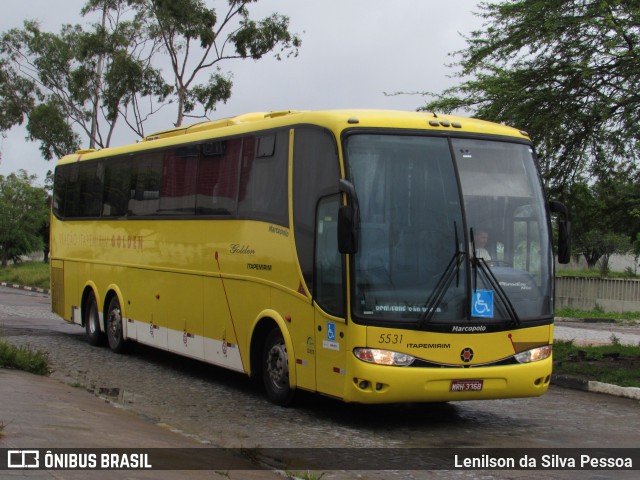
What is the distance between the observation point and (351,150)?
1012cm

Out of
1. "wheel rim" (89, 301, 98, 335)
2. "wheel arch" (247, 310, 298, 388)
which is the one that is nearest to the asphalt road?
"wheel arch" (247, 310, 298, 388)

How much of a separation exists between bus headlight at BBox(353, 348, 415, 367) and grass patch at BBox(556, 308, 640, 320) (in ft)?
78.8

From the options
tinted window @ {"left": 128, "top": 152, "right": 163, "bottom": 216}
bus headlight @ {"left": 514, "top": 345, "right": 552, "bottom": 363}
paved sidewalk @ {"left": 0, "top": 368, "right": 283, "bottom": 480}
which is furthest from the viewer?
tinted window @ {"left": 128, "top": 152, "right": 163, "bottom": 216}

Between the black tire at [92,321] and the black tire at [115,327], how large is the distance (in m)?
0.37

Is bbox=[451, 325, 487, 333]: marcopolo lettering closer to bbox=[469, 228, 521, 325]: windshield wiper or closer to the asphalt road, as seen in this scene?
bbox=[469, 228, 521, 325]: windshield wiper

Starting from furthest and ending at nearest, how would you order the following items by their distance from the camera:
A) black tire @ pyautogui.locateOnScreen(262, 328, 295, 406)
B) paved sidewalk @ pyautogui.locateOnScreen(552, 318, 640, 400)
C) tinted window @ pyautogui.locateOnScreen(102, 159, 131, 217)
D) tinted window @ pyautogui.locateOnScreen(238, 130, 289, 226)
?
tinted window @ pyautogui.locateOnScreen(102, 159, 131, 217)
paved sidewalk @ pyautogui.locateOnScreen(552, 318, 640, 400)
tinted window @ pyautogui.locateOnScreen(238, 130, 289, 226)
black tire @ pyautogui.locateOnScreen(262, 328, 295, 406)

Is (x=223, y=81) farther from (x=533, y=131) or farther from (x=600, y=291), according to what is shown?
(x=533, y=131)

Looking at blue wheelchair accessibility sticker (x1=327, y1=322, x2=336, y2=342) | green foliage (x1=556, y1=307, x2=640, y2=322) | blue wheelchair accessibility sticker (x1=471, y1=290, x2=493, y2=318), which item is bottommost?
green foliage (x1=556, y1=307, x2=640, y2=322)

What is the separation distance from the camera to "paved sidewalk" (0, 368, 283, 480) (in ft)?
22.7

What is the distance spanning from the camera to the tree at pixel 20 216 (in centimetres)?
6706

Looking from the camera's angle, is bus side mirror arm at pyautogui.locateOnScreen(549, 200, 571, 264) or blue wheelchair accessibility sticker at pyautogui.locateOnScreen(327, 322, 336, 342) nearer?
blue wheelchair accessibility sticker at pyautogui.locateOnScreen(327, 322, 336, 342)

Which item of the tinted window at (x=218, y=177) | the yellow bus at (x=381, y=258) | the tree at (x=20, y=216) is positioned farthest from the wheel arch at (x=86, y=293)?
the tree at (x=20, y=216)

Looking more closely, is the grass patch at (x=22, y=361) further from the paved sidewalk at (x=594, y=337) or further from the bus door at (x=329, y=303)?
the paved sidewalk at (x=594, y=337)

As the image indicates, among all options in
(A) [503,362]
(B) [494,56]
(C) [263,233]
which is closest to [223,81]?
(B) [494,56]
